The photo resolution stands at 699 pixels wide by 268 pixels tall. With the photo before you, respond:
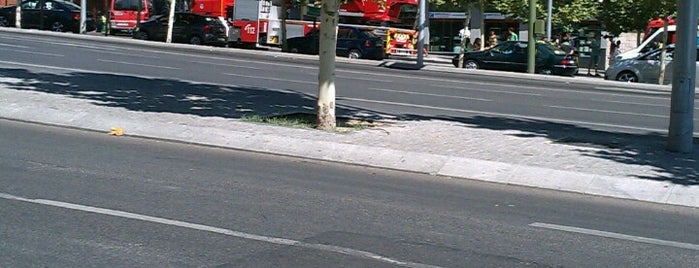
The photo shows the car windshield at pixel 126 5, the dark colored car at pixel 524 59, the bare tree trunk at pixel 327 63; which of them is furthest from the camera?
the car windshield at pixel 126 5

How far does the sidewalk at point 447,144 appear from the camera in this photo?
1123 cm

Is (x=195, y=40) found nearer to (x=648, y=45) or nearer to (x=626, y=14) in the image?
(x=626, y=14)

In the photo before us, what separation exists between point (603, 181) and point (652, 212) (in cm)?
138

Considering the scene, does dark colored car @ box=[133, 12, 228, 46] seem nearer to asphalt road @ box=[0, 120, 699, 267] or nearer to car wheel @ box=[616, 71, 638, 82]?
car wheel @ box=[616, 71, 638, 82]

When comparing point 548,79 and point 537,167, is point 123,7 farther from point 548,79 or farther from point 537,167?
point 537,167

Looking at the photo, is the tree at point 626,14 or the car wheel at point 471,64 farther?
the car wheel at point 471,64

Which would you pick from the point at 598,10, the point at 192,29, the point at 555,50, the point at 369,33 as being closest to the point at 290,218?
the point at 555,50

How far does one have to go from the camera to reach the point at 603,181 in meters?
11.1

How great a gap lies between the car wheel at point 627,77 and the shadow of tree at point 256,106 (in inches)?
649

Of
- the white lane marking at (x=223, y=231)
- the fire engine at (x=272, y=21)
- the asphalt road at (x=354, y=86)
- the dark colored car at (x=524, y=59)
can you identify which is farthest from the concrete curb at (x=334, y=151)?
the fire engine at (x=272, y=21)

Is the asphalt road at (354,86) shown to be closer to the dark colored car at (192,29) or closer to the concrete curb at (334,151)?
the concrete curb at (334,151)

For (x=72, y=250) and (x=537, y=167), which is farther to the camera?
(x=537, y=167)

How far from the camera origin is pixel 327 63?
46.1ft

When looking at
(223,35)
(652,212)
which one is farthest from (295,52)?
(652,212)
